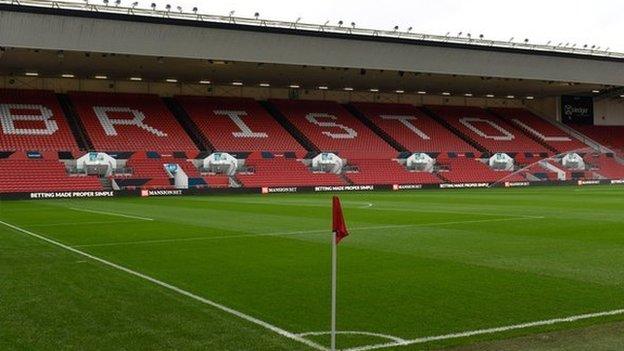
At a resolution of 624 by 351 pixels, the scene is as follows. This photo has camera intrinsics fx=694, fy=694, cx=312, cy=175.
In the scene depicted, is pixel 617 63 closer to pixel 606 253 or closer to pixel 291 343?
pixel 606 253

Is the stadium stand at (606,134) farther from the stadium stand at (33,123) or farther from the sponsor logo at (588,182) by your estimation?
the stadium stand at (33,123)

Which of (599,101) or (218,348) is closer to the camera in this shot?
(218,348)

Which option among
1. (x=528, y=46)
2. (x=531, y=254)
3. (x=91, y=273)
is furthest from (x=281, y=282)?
(x=528, y=46)

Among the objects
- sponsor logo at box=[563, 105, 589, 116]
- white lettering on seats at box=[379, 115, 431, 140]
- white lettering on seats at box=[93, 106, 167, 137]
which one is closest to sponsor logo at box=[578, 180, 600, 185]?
white lettering on seats at box=[379, 115, 431, 140]

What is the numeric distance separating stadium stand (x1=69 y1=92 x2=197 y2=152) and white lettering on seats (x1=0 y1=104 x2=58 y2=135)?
2.23 m

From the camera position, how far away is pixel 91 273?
10.4 m

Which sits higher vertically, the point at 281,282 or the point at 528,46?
the point at 528,46

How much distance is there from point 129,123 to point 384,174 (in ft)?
60.0

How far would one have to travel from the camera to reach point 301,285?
9273mm

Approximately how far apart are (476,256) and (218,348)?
6820 millimetres

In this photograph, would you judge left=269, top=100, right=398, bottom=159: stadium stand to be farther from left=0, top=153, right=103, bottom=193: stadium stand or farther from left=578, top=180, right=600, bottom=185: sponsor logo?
left=0, top=153, right=103, bottom=193: stadium stand

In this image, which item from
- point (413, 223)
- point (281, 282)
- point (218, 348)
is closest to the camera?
point (218, 348)

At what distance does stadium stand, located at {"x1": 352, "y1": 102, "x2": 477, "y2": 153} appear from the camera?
55375mm

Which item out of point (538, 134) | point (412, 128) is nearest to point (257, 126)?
point (412, 128)
